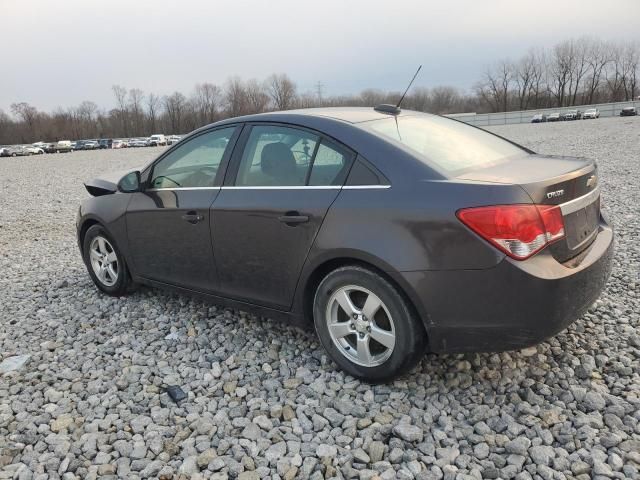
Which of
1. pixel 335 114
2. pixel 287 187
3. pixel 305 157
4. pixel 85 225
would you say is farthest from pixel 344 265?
pixel 85 225

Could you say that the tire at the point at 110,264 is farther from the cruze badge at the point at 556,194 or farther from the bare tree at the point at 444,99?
the bare tree at the point at 444,99

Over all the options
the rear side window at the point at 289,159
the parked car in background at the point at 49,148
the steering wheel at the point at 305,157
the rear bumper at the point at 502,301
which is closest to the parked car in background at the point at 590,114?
the rear side window at the point at 289,159

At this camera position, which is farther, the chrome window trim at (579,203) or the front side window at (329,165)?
the front side window at (329,165)

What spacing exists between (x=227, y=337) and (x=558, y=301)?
2.30 m

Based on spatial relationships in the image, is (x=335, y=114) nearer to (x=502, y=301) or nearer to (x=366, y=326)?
(x=366, y=326)

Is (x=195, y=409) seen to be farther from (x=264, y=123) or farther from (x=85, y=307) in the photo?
(x=85, y=307)

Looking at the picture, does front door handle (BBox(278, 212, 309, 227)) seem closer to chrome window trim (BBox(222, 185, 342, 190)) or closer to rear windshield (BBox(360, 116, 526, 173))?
chrome window trim (BBox(222, 185, 342, 190))

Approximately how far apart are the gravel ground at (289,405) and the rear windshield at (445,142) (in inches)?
48.8

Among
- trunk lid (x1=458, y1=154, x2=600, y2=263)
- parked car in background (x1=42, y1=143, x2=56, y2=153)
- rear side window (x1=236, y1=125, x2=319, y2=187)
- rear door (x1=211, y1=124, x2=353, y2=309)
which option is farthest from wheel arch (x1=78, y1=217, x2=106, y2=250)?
parked car in background (x1=42, y1=143, x2=56, y2=153)

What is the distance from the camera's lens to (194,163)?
4.02 m

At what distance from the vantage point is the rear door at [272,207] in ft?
10.3

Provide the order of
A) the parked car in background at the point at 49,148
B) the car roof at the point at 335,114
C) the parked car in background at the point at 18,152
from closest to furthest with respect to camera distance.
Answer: the car roof at the point at 335,114
the parked car in background at the point at 18,152
the parked car in background at the point at 49,148

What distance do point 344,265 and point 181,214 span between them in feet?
4.90

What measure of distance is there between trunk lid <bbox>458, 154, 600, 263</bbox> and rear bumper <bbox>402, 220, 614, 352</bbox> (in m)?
0.14
